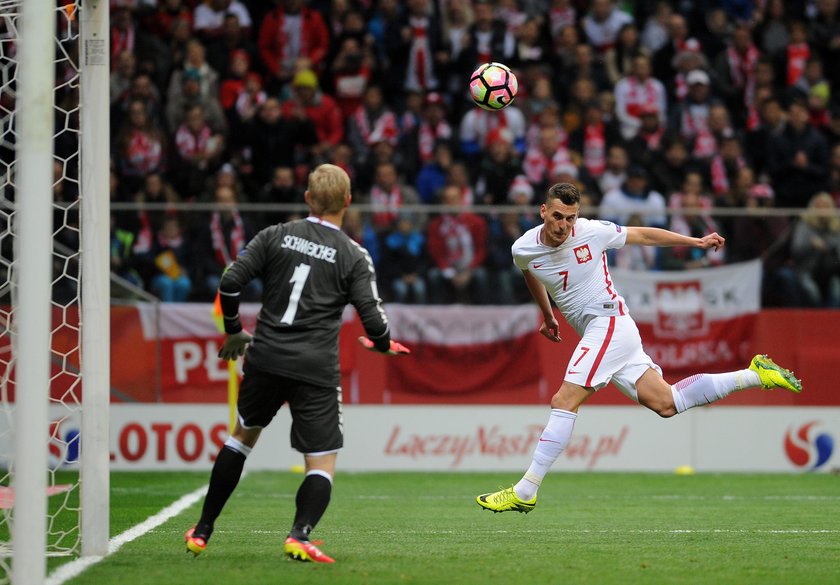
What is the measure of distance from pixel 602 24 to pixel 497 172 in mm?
4453

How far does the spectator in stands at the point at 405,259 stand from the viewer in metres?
14.5

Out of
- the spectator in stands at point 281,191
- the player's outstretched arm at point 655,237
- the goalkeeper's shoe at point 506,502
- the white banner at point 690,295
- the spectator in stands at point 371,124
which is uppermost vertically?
the spectator in stands at point 371,124

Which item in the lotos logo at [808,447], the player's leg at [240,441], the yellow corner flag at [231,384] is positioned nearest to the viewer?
the player's leg at [240,441]

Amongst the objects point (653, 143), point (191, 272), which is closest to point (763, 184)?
point (653, 143)

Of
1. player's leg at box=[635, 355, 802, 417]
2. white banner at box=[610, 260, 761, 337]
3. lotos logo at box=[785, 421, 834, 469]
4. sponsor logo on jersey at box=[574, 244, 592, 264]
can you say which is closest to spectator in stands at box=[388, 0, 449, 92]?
white banner at box=[610, 260, 761, 337]

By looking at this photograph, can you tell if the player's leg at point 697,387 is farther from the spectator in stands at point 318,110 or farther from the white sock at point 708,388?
the spectator in stands at point 318,110

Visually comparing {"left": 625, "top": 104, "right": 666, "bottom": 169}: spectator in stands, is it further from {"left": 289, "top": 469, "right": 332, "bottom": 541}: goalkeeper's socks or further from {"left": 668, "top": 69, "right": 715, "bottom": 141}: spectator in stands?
{"left": 289, "top": 469, "right": 332, "bottom": 541}: goalkeeper's socks

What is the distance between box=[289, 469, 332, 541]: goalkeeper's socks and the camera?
21.4ft

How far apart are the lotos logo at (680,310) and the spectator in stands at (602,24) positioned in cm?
580

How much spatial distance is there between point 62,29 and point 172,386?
7147mm

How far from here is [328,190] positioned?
21.6 feet

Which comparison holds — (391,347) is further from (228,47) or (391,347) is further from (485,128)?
(228,47)

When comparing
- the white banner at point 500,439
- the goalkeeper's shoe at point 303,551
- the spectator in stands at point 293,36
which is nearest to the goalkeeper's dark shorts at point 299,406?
the goalkeeper's shoe at point 303,551

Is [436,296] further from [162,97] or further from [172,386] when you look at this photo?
[162,97]
